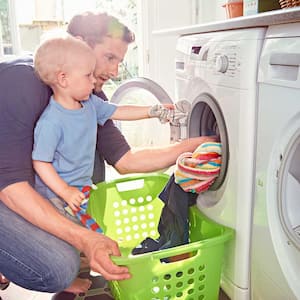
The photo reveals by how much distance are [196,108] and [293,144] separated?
0.58m

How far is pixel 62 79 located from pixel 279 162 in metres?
0.66

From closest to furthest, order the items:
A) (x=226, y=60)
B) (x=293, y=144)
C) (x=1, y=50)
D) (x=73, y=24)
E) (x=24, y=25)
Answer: (x=293, y=144)
(x=226, y=60)
(x=73, y=24)
(x=1, y=50)
(x=24, y=25)

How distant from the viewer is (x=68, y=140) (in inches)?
49.5

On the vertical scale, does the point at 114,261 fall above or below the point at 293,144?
below

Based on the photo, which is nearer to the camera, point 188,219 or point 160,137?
point 188,219

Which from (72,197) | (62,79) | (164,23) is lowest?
(72,197)

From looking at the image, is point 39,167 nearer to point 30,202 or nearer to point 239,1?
point 30,202

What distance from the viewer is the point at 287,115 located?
0.91m

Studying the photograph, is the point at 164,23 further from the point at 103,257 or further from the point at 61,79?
the point at 103,257

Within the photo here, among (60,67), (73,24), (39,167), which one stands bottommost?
(39,167)

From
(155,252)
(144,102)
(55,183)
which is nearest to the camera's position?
(155,252)

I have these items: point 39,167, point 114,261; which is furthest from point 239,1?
point 114,261

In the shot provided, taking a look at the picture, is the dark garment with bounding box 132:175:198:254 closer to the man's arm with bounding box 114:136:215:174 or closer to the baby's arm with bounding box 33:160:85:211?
the man's arm with bounding box 114:136:215:174

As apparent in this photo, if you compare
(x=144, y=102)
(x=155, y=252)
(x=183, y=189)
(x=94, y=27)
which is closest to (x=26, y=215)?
(x=155, y=252)
